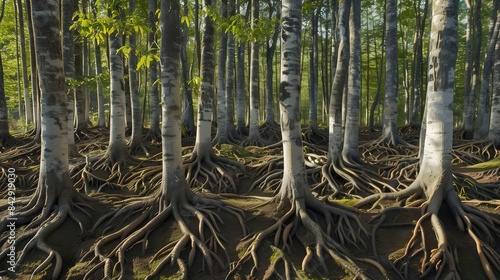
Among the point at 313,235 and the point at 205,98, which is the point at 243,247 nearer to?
the point at 313,235

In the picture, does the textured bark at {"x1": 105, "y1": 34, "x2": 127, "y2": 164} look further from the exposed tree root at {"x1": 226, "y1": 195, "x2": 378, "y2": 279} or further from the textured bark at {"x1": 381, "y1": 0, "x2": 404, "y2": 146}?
the textured bark at {"x1": 381, "y1": 0, "x2": 404, "y2": 146}

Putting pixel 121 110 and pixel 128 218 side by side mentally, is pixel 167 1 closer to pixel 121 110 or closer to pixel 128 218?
pixel 128 218

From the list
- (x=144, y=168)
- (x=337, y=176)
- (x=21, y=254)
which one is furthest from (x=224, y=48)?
(x=21, y=254)

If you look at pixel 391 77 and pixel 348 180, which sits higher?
pixel 391 77

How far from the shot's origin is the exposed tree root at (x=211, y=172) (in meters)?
9.12

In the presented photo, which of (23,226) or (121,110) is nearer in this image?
(23,226)

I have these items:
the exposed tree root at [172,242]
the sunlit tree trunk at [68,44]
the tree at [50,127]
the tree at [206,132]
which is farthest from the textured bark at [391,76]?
the sunlit tree trunk at [68,44]

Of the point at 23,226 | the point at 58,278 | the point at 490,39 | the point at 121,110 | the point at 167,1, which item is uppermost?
the point at 490,39

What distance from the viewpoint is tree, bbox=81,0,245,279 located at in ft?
17.2

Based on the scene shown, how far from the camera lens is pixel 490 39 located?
15828 mm

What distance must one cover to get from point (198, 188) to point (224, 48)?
6250 mm

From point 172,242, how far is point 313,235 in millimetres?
2282

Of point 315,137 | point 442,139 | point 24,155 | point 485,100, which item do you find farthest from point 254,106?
point 485,100

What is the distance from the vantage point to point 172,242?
5531 mm
